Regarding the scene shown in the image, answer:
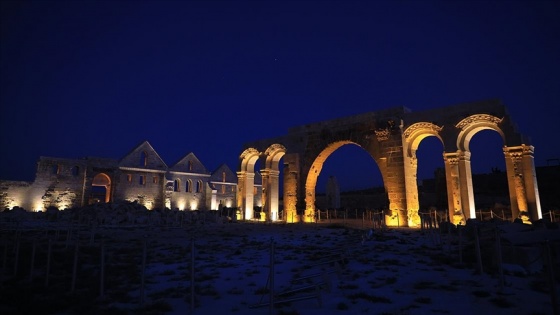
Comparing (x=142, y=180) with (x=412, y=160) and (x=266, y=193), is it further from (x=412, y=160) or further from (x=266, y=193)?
(x=412, y=160)

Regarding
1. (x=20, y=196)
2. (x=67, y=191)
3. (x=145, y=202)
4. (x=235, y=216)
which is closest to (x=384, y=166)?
(x=235, y=216)

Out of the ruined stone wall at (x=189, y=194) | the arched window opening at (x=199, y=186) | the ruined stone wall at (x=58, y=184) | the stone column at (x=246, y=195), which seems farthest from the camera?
the arched window opening at (x=199, y=186)

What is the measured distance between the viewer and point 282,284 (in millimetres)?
6055

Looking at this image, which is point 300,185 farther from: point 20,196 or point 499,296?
point 20,196

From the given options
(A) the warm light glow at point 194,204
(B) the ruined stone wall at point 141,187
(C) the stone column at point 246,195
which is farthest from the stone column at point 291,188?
(A) the warm light glow at point 194,204

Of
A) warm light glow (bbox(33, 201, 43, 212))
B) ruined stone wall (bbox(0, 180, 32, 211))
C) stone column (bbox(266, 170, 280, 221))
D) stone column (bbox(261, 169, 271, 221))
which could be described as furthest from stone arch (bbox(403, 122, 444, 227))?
ruined stone wall (bbox(0, 180, 32, 211))

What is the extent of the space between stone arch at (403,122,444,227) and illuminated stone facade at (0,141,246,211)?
18854mm

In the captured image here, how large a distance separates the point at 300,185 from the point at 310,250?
1125cm

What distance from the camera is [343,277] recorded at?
653cm

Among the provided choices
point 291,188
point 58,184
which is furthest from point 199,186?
point 291,188

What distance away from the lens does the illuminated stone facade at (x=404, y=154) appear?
13.7 m

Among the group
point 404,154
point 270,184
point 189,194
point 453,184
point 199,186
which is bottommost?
point 453,184

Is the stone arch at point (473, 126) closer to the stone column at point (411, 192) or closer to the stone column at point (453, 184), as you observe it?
the stone column at point (453, 184)

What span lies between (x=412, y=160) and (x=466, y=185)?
9.62ft
